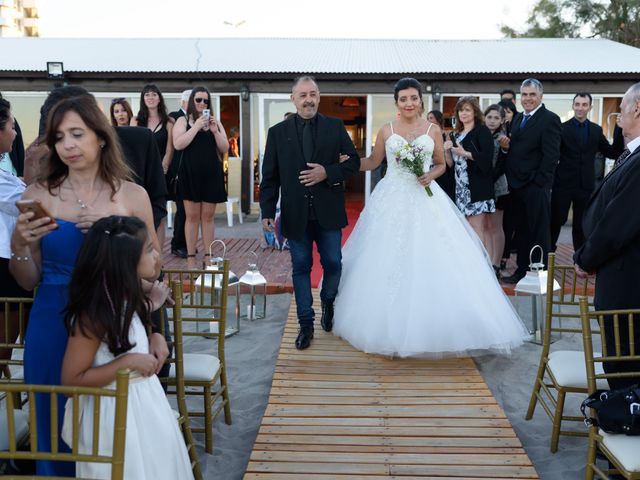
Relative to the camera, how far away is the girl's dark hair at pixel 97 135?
2502mm

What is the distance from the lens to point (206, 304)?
255 inches

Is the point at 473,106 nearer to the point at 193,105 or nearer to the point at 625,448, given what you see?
the point at 193,105

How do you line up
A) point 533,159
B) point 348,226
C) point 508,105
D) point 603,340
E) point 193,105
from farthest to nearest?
point 348,226 < point 508,105 < point 533,159 < point 193,105 < point 603,340

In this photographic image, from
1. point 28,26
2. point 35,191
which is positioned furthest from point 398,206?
point 28,26

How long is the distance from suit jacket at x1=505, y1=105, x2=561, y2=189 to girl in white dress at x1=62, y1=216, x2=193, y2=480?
5204 millimetres

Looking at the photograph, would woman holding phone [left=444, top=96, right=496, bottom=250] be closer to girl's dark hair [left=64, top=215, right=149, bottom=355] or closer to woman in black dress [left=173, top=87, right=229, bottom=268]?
woman in black dress [left=173, top=87, right=229, bottom=268]

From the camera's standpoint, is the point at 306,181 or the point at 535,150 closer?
the point at 306,181

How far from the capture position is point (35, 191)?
2617mm

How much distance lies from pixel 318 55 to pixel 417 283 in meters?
10.5

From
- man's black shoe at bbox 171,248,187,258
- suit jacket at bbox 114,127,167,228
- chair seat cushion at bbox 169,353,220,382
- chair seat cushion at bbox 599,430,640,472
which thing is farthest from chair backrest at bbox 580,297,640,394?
man's black shoe at bbox 171,248,187,258

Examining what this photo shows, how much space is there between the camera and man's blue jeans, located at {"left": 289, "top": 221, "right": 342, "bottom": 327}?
4.80m

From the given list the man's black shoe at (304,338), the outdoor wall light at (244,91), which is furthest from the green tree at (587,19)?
the man's black shoe at (304,338)

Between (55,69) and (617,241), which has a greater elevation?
(55,69)

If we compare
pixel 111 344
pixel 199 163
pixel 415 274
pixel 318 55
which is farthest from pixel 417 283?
pixel 318 55
